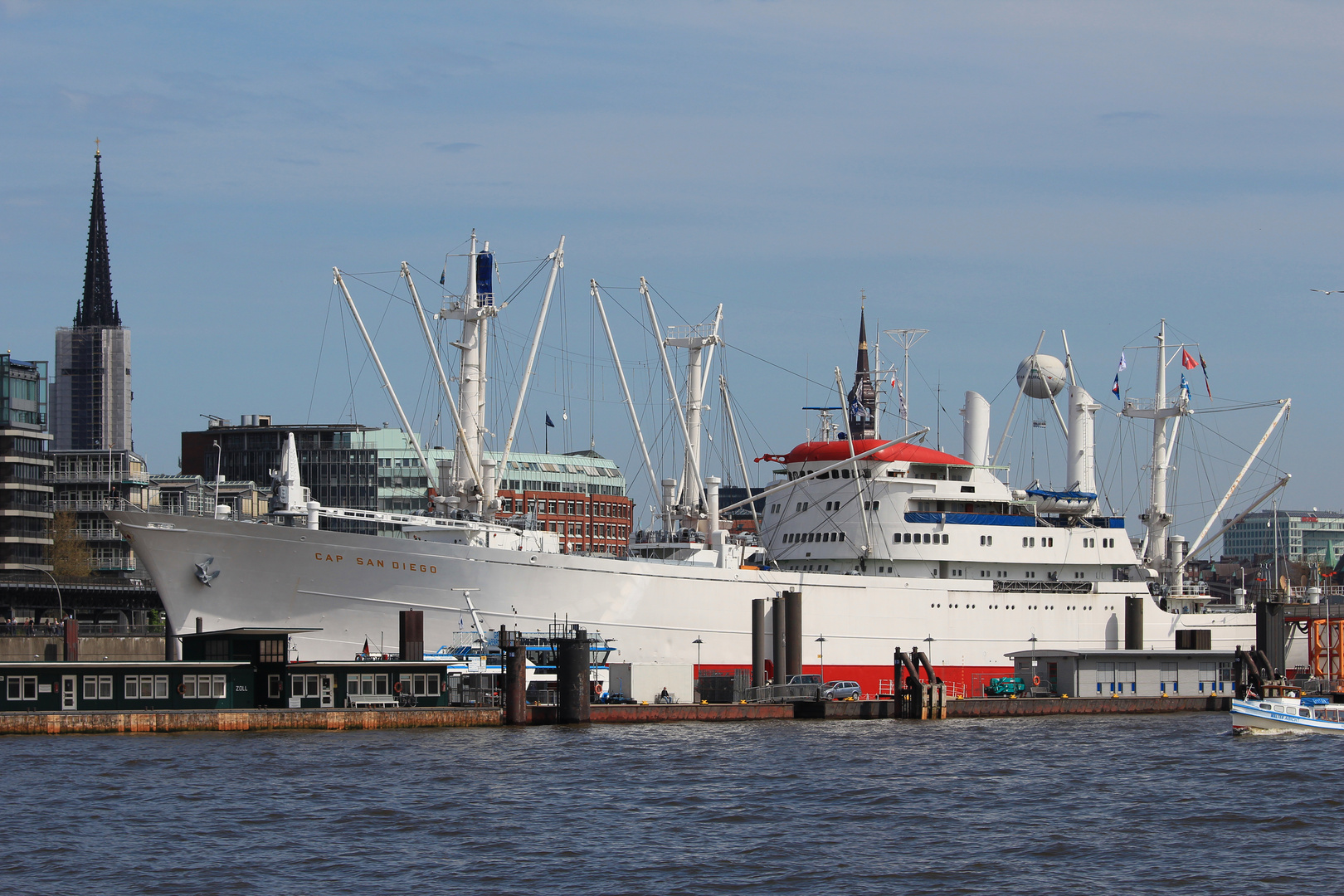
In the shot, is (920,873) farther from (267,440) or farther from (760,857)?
(267,440)

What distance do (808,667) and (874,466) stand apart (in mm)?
8747

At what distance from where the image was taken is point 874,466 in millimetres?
63844

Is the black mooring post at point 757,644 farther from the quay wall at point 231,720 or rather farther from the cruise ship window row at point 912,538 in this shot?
the quay wall at point 231,720

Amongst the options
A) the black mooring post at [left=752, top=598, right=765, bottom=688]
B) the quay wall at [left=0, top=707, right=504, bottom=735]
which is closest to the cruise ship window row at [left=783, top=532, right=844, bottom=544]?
the black mooring post at [left=752, top=598, right=765, bottom=688]

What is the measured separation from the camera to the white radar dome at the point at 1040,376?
7081cm

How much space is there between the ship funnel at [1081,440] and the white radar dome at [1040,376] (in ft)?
3.20

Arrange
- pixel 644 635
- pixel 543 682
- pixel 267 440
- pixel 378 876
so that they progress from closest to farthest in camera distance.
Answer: pixel 378 876 → pixel 543 682 → pixel 644 635 → pixel 267 440

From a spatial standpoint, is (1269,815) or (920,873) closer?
(920,873)

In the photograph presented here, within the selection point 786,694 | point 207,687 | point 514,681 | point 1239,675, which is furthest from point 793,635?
point 207,687

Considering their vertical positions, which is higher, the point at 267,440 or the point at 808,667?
the point at 267,440

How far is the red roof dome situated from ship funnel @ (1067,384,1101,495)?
6287 millimetres

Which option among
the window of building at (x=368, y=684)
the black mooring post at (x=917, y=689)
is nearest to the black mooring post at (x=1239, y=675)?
the black mooring post at (x=917, y=689)

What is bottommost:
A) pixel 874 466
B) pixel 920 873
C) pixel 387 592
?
pixel 920 873

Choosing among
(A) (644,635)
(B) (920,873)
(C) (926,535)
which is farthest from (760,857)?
(C) (926,535)
